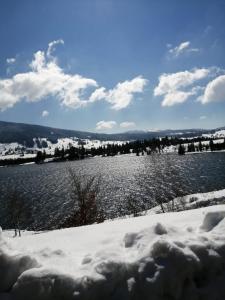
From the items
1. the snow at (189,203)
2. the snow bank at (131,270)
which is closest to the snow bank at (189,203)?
the snow at (189,203)

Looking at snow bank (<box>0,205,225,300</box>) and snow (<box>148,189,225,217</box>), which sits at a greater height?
snow bank (<box>0,205,225,300</box>)

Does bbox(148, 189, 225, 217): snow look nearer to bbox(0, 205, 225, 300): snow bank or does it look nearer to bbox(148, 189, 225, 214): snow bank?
bbox(148, 189, 225, 214): snow bank

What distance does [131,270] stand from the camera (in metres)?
5.84

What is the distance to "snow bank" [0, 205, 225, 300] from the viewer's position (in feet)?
18.5

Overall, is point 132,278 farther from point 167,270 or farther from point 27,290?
point 27,290

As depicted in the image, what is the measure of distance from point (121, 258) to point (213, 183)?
71.3 m

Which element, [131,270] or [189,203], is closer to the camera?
[131,270]

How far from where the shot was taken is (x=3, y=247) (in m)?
6.56

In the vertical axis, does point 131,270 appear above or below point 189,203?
above

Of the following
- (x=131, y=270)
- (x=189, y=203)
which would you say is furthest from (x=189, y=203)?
(x=131, y=270)

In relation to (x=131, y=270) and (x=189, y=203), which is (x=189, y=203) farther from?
(x=131, y=270)

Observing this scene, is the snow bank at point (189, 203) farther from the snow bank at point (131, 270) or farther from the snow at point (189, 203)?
the snow bank at point (131, 270)

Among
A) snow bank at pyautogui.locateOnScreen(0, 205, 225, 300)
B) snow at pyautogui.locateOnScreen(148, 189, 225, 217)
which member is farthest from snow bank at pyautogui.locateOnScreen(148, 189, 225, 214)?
snow bank at pyautogui.locateOnScreen(0, 205, 225, 300)

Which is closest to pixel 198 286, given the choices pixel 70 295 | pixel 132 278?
pixel 132 278
